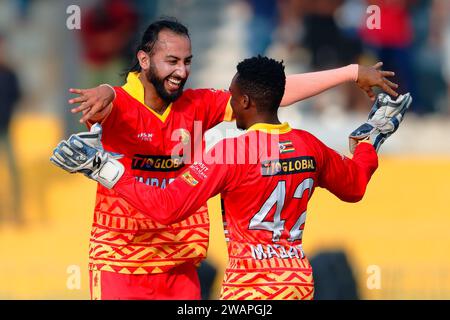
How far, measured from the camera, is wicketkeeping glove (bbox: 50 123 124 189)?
24.0 feet

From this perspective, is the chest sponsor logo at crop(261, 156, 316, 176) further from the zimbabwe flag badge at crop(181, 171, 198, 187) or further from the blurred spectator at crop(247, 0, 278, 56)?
the blurred spectator at crop(247, 0, 278, 56)

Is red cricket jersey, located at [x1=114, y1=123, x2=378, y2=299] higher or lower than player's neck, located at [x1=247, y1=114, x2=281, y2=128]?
lower

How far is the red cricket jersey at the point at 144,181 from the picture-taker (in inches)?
328

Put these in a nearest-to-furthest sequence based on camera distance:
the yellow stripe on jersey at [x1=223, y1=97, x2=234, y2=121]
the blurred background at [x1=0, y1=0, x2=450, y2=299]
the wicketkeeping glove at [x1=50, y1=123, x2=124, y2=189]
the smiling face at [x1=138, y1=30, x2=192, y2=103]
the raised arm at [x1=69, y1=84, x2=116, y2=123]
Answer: the wicketkeeping glove at [x1=50, y1=123, x2=124, y2=189]
the raised arm at [x1=69, y1=84, x2=116, y2=123]
the smiling face at [x1=138, y1=30, x2=192, y2=103]
the yellow stripe on jersey at [x1=223, y1=97, x2=234, y2=121]
the blurred background at [x1=0, y1=0, x2=450, y2=299]

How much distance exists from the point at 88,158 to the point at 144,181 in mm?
1072

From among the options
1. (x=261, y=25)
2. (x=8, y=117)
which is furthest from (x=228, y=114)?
(x=261, y=25)

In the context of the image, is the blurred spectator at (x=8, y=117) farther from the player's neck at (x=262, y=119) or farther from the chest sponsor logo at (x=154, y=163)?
the player's neck at (x=262, y=119)

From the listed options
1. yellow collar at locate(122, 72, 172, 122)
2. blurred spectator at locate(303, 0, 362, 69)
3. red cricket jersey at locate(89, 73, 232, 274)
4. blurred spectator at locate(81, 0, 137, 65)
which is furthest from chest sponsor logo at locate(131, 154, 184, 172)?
blurred spectator at locate(81, 0, 137, 65)

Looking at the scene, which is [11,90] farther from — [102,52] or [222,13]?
[222,13]

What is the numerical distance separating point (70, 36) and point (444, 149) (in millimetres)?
5856

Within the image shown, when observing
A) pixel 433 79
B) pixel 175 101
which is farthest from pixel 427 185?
pixel 175 101

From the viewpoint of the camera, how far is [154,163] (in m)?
8.41

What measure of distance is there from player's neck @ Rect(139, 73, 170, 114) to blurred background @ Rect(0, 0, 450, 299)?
4700 mm

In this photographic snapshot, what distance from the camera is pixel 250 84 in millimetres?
7473
